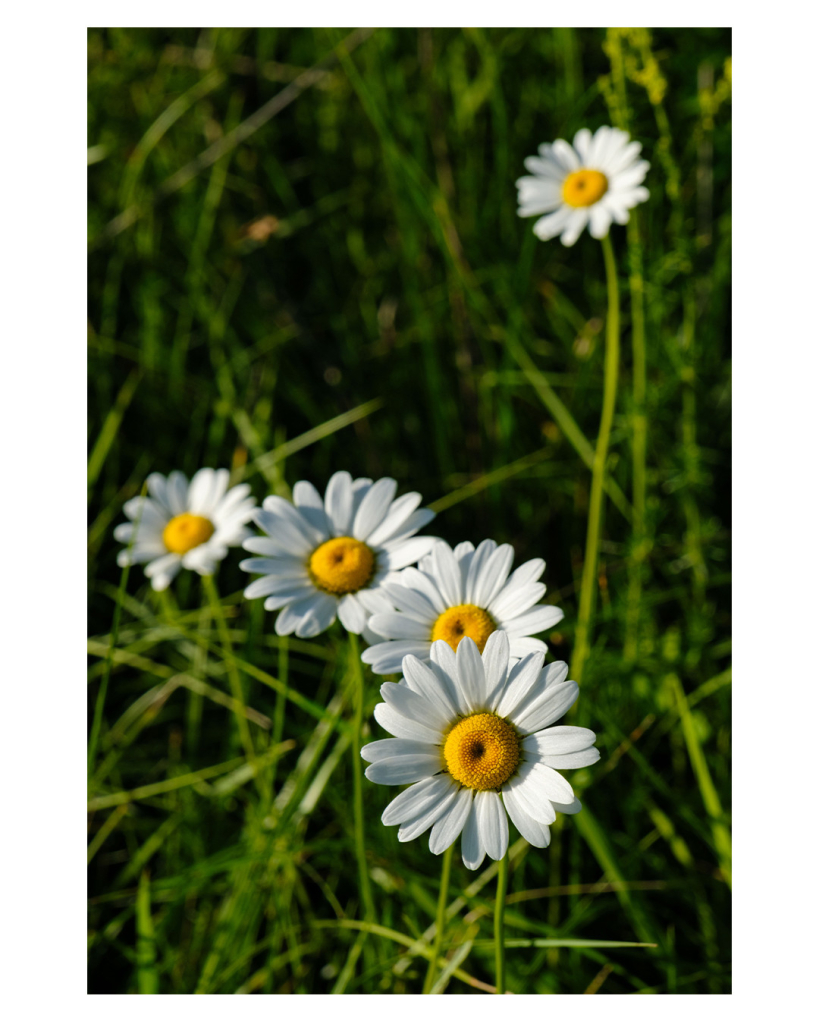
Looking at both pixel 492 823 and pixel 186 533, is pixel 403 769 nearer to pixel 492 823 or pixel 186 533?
pixel 492 823

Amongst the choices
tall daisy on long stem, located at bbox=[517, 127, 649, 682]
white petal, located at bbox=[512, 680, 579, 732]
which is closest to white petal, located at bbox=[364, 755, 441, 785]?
white petal, located at bbox=[512, 680, 579, 732]

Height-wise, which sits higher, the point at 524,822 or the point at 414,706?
the point at 414,706

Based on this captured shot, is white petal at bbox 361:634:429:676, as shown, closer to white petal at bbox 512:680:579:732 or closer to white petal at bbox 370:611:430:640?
white petal at bbox 370:611:430:640

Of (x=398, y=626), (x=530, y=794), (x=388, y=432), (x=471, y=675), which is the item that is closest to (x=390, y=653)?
(x=398, y=626)


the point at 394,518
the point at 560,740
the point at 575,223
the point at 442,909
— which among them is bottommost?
the point at 442,909

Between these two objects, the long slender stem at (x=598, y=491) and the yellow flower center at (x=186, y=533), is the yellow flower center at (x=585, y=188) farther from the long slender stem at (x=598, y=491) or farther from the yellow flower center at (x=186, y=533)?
the yellow flower center at (x=186, y=533)

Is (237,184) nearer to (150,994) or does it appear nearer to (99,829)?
(99,829)
